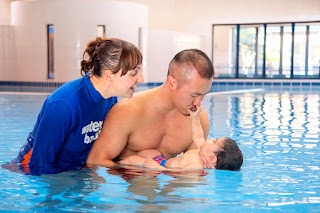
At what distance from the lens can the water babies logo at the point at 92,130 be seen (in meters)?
3.46

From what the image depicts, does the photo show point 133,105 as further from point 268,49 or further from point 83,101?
point 268,49

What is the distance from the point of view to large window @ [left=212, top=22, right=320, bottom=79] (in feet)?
71.8

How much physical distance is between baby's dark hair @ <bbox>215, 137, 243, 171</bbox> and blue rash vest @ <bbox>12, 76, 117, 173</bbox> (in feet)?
2.80

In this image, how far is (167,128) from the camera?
379 cm

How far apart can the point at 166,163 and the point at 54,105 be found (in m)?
0.98

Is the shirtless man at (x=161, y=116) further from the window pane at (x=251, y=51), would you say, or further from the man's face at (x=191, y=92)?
the window pane at (x=251, y=51)

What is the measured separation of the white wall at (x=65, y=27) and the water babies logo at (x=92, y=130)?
465 inches

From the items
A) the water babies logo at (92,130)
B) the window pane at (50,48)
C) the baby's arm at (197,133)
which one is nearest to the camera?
the water babies logo at (92,130)

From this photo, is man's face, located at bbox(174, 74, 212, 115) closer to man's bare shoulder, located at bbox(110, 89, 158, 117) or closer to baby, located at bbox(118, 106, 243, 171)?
baby, located at bbox(118, 106, 243, 171)

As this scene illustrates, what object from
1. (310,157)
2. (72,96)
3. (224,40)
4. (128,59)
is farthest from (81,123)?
(224,40)

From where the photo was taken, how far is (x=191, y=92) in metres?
3.39

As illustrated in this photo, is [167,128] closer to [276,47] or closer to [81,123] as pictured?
[81,123]

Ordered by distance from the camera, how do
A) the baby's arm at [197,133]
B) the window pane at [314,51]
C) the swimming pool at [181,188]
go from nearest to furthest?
the swimming pool at [181,188], the baby's arm at [197,133], the window pane at [314,51]

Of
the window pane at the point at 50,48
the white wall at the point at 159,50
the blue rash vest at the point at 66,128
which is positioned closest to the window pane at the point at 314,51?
the white wall at the point at 159,50
